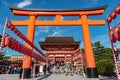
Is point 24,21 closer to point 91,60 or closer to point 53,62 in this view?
point 91,60

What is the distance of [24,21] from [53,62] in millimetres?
12904

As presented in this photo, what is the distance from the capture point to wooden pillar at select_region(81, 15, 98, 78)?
9.30 meters

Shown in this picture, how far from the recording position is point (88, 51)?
32.0 feet

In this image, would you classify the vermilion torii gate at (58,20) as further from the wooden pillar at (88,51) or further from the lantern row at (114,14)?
the lantern row at (114,14)

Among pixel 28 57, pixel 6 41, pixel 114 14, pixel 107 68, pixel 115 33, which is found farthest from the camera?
pixel 107 68

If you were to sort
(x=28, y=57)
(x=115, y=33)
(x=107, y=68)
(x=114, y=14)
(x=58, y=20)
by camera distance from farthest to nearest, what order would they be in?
1. (x=107, y=68)
2. (x=58, y=20)
3. (x=28, y=57)
4. (x=114, y=14)
5. (x=115, y=33)

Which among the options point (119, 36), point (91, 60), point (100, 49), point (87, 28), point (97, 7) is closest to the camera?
point (119, 36)

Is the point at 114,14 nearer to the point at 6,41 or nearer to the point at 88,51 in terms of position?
the point at 6,41

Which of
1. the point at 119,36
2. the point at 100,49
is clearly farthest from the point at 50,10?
the point at 100,49

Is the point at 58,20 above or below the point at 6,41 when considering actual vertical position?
above

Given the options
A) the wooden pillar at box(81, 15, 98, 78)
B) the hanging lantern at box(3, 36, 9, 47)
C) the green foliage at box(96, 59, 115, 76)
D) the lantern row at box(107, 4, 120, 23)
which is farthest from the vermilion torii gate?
the hanging lantern at box(3, 36, 9, 47)

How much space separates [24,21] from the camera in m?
10.9

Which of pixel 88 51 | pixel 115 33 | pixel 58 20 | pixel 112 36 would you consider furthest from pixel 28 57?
pixel 115 33

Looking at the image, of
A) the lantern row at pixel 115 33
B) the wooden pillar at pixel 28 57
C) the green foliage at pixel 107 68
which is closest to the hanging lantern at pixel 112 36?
the lantern row at pixel 115 33
